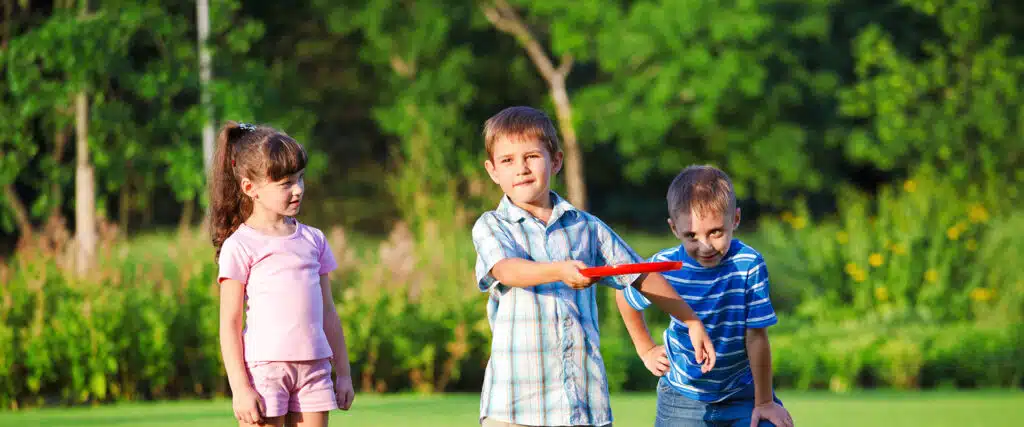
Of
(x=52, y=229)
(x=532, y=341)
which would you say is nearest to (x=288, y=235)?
(x=532, y=341)

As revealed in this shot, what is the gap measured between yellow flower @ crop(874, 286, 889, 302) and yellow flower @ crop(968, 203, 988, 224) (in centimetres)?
214

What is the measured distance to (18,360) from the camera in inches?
352

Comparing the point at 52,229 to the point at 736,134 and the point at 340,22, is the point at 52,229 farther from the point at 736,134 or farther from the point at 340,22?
the point at 736,134

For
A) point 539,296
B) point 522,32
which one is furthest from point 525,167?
point 522,32

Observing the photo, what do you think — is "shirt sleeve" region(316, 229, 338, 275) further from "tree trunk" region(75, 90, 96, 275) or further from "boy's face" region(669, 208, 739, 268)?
"tree trunk" region(75, 90, 96, 275)

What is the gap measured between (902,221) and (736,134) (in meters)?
11.5

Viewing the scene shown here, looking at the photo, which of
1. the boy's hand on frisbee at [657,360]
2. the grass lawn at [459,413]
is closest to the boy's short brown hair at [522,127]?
the boy's hand on frisbee at [657,360]

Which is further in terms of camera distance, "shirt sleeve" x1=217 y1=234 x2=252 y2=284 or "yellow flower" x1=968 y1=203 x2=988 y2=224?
"yellow flower" x1=968 y1=203 x2=988 y2=224

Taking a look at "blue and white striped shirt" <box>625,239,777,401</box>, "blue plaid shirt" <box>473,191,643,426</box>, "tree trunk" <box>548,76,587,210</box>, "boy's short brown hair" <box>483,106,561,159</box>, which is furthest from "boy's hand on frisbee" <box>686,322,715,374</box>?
"tree trunk" <box>548,76,587,210</box>

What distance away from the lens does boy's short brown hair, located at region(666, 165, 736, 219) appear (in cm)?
368

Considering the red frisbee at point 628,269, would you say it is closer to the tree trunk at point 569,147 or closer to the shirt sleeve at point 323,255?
the shirt sleeve at point 323,255

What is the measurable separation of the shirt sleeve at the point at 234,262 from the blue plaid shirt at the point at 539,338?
0.66m

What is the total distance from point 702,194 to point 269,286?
127cm

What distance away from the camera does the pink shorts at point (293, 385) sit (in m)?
3.47
